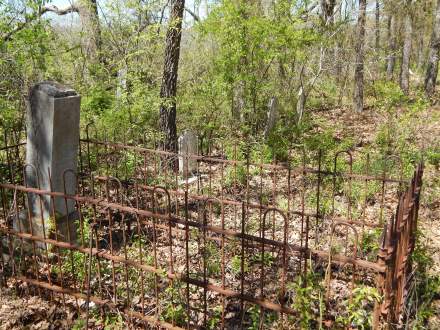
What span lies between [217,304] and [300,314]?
1375 millimetres

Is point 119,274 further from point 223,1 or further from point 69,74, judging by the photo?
point 223,1

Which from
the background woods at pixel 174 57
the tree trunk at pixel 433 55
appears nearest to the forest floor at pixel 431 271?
the background woods at pixel 174 57

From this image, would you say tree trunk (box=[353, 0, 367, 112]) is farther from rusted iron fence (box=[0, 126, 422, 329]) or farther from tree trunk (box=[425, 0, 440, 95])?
rusted iron fence (box=[0, 126, 422, 329])

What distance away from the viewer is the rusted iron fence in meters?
2.71

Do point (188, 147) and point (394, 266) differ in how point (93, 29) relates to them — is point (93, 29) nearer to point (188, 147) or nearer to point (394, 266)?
point (188, 147)

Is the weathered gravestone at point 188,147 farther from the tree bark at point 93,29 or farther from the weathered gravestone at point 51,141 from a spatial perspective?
the weathered gravestone at point 51,141

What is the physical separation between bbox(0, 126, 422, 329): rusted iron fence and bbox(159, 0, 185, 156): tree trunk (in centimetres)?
108

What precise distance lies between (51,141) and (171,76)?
3426mm

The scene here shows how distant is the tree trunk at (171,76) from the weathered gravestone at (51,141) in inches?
105

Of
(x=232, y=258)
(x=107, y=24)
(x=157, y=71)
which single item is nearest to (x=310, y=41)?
(x=157, y=71)

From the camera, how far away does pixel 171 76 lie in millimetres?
7367

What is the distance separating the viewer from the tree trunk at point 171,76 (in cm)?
701

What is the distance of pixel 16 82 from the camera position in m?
6.33

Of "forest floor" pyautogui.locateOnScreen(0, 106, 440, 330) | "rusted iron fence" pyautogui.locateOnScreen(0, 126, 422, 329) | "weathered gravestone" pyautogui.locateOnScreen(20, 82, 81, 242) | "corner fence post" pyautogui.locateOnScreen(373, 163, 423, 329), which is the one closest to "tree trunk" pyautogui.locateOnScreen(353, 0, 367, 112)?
"forest floor" pyautogui.locateOnScreen(0, 106, 440, 330)
